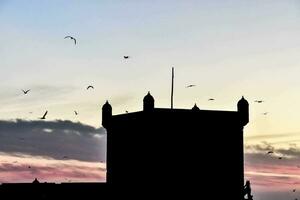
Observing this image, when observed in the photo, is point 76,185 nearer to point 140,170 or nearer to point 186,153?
point 140,170

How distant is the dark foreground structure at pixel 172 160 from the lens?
44.7 m

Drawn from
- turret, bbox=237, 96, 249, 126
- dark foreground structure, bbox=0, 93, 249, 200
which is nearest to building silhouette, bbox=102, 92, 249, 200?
dark foreground structure, bbox=0, 93, 249, 200

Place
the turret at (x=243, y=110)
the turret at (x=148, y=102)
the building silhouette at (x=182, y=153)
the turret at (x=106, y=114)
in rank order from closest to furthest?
the building silhouette at (x=182, y=153)
the turret at (x=148, y=102)
the turret at (x=243, y=110)
the turret at (x=106, y=114)

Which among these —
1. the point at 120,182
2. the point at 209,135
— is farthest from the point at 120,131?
the point at 209,135

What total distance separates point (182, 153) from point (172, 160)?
0.95 metres

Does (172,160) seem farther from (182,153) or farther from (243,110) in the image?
(243,110)

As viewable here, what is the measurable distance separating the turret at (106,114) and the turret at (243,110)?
36.5 feet

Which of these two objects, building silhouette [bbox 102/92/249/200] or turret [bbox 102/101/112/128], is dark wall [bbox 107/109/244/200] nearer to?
building silhouette [bbox 102/92/249/200]

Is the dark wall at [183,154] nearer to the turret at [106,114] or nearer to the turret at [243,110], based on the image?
the turret at [243,110]

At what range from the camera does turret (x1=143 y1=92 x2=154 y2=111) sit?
151 feet

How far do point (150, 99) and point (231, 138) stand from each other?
7011 mm

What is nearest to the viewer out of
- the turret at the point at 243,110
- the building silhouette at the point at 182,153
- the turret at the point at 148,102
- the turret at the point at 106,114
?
the building silhouette at the point at 182,153

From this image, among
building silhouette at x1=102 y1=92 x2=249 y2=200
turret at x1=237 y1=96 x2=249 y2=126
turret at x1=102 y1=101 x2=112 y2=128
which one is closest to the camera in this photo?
building silhouette at x1=102 y1=92 x2=249 y2=200

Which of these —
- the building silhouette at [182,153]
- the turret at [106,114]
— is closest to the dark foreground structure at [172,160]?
the building silhouette at [182,153]
